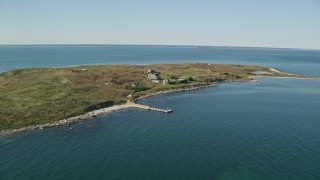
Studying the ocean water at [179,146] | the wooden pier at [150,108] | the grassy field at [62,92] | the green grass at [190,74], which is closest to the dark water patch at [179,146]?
the ocean water at [179,146]

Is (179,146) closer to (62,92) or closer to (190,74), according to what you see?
(62,92)

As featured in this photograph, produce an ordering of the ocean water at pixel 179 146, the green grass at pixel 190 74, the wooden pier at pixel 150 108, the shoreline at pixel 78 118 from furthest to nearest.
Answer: the green grass at pixel 190 74
the wooden pier at pixel 150 108
the shoreline at pixel 78 118
the ocean water at pixel 179 146

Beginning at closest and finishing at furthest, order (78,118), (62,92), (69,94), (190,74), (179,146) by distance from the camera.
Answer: (179,146)
(78,118)
(69,94)
(62,92)
(190,74)

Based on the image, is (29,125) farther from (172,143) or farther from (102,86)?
(102,86)

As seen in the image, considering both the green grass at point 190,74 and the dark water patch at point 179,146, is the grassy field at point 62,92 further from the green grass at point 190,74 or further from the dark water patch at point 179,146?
the dark water patch at point 179,146

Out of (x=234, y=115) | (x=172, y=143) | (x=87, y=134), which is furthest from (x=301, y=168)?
(x=87, y=134)

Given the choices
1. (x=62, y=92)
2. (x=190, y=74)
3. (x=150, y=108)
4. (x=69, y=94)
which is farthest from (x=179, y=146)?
(x=190, y=74)

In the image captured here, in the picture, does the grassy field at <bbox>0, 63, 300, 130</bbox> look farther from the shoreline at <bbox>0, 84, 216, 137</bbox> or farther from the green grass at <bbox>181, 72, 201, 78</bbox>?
the green grass at <bbox>181, 72, 201, 78</bbox>

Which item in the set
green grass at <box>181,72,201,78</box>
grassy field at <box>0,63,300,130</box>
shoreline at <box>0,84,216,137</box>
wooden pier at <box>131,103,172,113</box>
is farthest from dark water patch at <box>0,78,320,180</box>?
green grass at <box>181,72,201,78</box>
